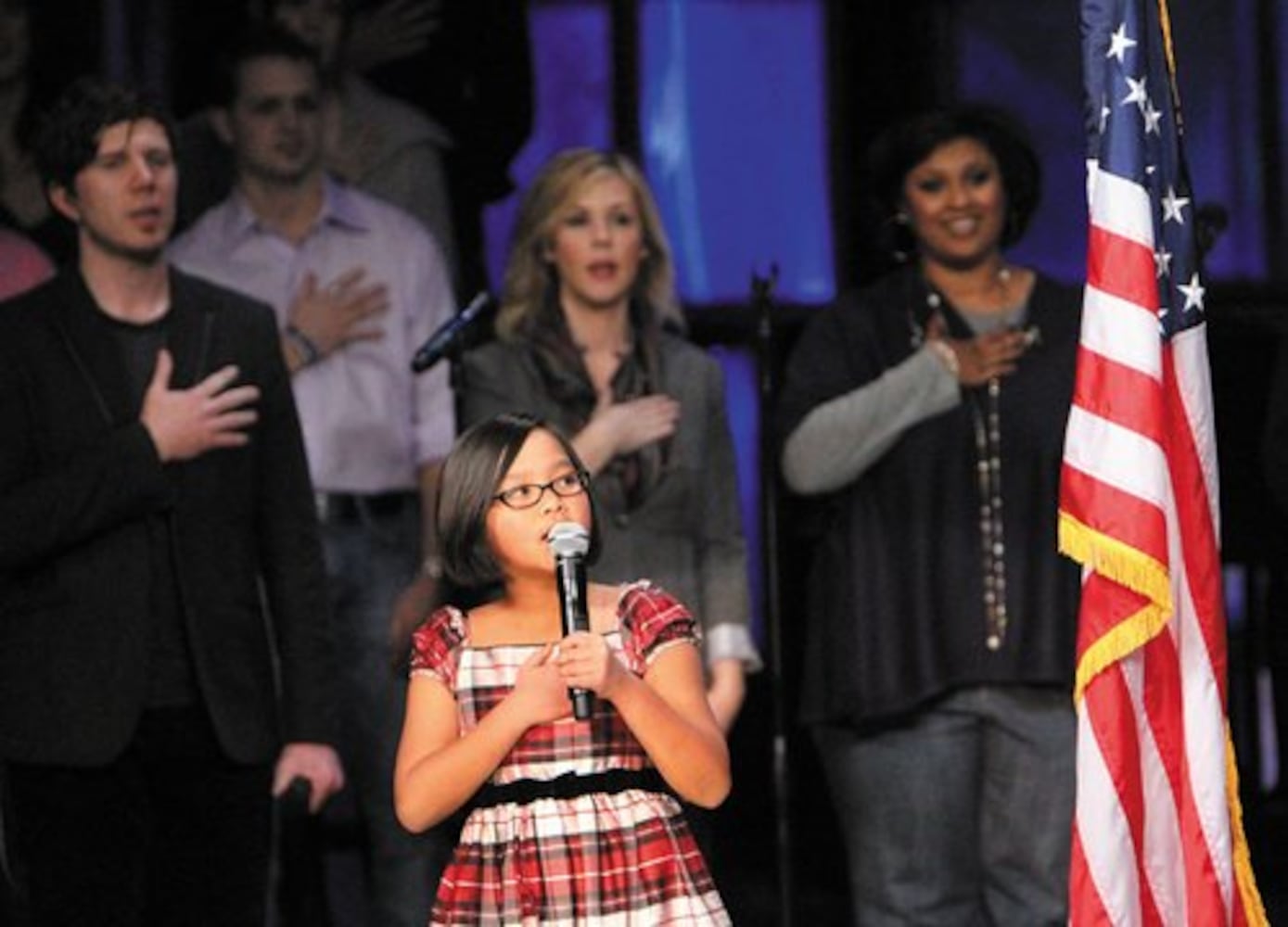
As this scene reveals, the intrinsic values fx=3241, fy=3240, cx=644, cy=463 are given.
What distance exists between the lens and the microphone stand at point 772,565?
6668 mm

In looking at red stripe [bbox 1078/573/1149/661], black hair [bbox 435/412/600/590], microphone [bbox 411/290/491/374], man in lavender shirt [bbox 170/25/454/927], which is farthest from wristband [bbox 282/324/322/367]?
red stripe [bbox 1078/573/1149/661]

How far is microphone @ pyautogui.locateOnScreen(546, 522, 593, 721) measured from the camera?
477 cm

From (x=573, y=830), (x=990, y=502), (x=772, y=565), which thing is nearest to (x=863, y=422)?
(x=990, y=502)

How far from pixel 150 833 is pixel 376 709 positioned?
1.05 metres

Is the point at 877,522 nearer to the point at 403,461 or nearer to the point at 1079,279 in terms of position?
the point at 403,461

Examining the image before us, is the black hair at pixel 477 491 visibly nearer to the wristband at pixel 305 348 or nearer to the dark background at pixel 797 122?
the wristband at pixel 305 348

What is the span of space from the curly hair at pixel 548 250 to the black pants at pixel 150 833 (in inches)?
47.0

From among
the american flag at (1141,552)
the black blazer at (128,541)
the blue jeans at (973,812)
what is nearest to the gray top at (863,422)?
the blue jeans at (973,812)

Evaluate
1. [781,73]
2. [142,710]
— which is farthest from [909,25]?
[142,710]

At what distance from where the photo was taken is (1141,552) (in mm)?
5473

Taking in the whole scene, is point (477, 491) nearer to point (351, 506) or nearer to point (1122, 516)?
point (1122, 516)

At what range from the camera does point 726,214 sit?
327 inches

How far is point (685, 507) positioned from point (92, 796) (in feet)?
4.47

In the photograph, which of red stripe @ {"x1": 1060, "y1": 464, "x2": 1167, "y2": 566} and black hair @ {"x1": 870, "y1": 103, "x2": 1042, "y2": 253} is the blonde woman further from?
red stripe @ {"x1": 1060, "y1": 464, "x2": 1167, "y2": 566}
